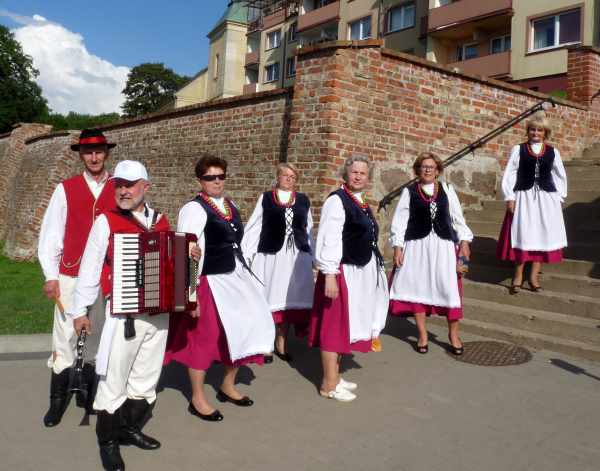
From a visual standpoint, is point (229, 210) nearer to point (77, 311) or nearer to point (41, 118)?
point (77, 311)

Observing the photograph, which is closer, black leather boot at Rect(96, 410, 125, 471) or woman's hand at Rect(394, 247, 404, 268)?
black leather boot at Rect(96, 410, 125, 471)

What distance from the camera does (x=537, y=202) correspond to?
6828 mm

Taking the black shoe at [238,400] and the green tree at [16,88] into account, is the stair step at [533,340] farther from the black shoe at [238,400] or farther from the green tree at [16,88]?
the green tree at [16,88]

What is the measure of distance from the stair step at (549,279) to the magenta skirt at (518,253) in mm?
286

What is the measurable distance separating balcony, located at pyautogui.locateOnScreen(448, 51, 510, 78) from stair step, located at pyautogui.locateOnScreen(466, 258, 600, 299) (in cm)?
1946

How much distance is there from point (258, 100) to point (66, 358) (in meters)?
6.85

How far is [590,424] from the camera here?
425cm

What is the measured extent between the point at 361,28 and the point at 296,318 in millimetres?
31663

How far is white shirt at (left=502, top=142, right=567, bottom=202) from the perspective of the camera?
6.82m

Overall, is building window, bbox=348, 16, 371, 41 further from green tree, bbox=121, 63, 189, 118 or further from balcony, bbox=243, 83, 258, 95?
green tree, bbox=121, 63, 189, 118

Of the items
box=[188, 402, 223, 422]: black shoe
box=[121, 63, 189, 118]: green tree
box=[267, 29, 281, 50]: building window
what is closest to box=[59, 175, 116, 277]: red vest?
box=[188, 402, 223, 422]: black shoe

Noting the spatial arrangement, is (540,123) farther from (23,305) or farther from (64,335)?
(23,305)

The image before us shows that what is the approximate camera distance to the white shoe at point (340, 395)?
473cm

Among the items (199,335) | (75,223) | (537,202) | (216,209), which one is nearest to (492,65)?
(537,202)
